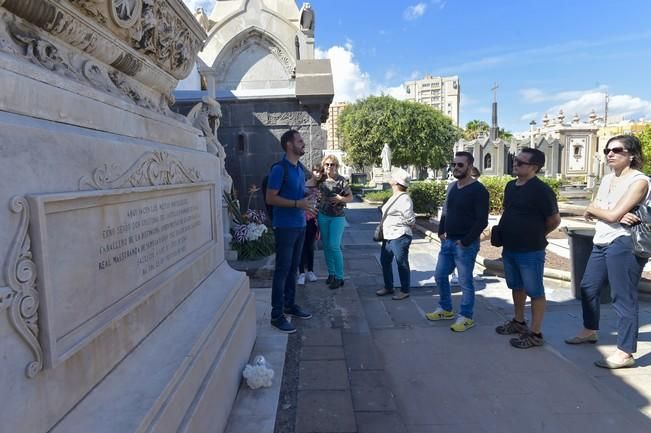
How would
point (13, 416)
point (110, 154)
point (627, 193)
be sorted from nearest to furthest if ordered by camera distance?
point (13, 416)
point (110, 154)
point (627, 193)

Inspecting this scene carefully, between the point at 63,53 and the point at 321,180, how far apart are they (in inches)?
143

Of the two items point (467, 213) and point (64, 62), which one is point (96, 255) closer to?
point (64, 62)

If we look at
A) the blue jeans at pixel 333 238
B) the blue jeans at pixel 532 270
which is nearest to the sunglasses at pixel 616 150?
the blue jeans at pixel 532 270

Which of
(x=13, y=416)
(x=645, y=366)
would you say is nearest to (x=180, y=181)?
(x=13, y=416)

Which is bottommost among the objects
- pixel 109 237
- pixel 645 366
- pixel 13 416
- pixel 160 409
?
pixel 645 366

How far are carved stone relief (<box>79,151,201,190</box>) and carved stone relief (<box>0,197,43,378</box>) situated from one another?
0.32 meters

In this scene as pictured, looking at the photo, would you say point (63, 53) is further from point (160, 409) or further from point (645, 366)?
point (645, 366)

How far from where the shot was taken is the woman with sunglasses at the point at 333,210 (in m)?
5.04

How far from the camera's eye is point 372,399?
2.76 meters

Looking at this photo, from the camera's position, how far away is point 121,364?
1.68m

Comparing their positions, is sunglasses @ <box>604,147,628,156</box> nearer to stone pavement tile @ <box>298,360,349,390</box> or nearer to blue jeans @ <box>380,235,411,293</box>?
blue jeans @ <box>380,235,411,293</box>

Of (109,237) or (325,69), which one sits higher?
(325,69)

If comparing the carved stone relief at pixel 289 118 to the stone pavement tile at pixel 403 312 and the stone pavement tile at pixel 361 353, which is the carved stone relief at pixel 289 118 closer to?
the stone pavement tile at pixel 403 312

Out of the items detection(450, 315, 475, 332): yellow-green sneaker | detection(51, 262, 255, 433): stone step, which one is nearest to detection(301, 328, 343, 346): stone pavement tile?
detection(51, 262, 255, 433): stone step
